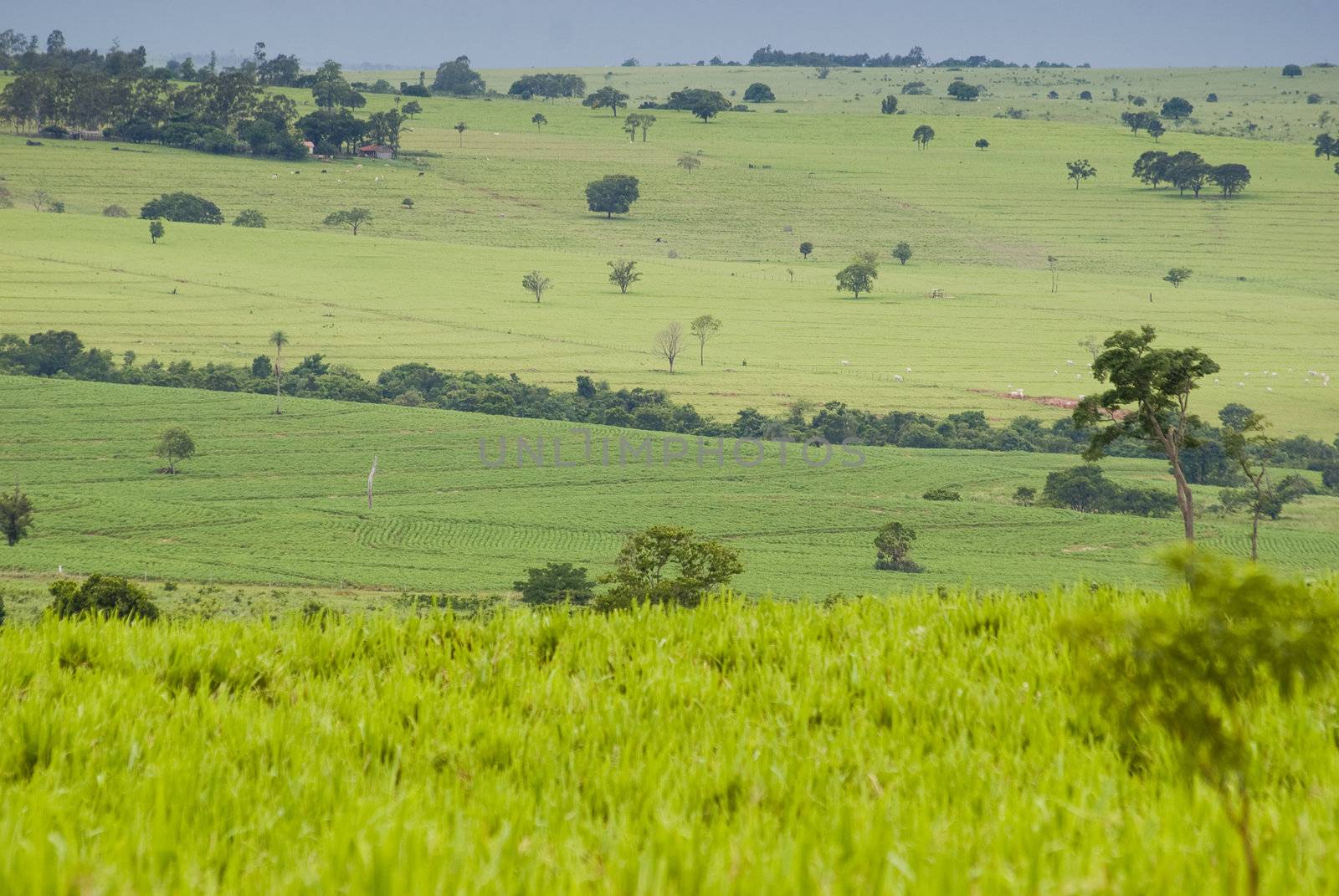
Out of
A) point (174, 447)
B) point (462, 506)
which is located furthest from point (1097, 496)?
point (174, 447)

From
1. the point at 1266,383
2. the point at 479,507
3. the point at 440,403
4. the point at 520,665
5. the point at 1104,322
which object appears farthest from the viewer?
the point at 1104,322

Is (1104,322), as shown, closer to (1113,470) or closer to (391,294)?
(1113,470)

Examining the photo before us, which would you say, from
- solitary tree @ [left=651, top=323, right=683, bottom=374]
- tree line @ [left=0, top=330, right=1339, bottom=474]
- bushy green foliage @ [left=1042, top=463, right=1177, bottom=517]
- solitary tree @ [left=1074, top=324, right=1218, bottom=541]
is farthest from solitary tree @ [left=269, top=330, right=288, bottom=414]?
solitary tree @ [left=1074, top=324, right=1218, bottom=541]

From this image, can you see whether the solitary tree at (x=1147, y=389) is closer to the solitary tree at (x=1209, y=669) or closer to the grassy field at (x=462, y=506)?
the grassy field at (x=462, y=506)

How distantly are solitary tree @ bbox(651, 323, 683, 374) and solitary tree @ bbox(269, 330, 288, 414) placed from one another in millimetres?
45171

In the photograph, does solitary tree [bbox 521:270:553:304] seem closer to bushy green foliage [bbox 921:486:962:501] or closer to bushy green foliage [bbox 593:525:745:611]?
bushy green foliage [bbox 921:486:962:501]

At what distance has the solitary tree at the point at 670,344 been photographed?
162 m

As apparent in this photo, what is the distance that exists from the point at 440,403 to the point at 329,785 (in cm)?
14246

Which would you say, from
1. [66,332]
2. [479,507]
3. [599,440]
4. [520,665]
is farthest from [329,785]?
[66,332]

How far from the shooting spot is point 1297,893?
2.88 meters

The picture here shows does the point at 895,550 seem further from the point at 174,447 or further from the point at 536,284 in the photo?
the point at 536,284

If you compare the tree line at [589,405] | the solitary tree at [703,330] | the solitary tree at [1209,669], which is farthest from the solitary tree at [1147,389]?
the solitary tree at [703,330]

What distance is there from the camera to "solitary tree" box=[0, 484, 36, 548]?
102 metres

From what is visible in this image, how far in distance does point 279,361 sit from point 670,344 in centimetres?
4716
